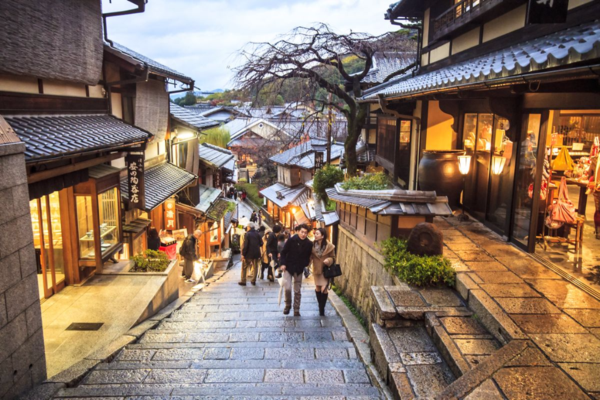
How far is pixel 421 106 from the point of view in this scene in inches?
540

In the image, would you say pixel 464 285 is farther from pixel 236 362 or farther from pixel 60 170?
pixel 60 170

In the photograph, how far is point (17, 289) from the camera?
536 centimetres

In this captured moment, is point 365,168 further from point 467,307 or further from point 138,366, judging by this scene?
point 138,366

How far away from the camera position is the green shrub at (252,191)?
5022 centimetres

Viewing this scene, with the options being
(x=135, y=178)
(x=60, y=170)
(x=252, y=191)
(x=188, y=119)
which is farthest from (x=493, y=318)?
(x=252, y=191)

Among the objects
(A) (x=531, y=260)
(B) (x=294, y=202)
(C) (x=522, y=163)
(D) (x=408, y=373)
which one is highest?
(C) (x=522, y=163)

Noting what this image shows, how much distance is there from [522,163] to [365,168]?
46.7 ft

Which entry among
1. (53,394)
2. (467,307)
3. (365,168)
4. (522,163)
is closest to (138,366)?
(53,394)

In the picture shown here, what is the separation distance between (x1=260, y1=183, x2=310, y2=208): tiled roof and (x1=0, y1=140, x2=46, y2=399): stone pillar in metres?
26.2

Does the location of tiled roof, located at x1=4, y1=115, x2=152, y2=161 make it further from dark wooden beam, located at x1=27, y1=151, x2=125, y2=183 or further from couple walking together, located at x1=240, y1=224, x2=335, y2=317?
couple walking together, located at x1=240, y1=224, x2=335, y2=317

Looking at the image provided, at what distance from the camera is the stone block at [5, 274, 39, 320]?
517 cm

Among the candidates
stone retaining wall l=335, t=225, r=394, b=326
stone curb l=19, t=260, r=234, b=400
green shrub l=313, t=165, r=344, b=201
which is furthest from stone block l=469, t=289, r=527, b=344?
green shrub l=313, t=165, r=344, b=201

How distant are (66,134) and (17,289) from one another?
400cm

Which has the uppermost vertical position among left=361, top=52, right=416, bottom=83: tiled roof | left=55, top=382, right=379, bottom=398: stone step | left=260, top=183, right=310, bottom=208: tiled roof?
left=361, top=52, right=416, bottom=83: tiled roof
